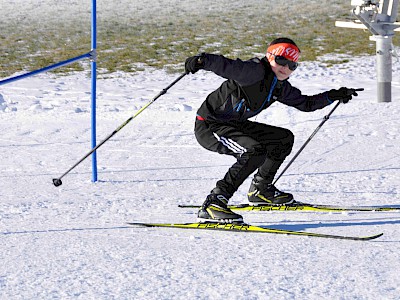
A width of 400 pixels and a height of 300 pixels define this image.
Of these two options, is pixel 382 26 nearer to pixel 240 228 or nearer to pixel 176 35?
pixel 240 228

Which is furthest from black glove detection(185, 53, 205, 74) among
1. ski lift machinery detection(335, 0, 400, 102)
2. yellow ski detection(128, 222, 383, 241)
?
ski lift machinery detection(335, 0, 400, 102)

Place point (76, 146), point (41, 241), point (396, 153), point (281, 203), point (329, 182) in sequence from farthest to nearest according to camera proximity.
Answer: point (76, 146) → point (396, 153) → point (329, 182) → point (281, 203) → point (41, 241)

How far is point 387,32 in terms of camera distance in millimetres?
11586

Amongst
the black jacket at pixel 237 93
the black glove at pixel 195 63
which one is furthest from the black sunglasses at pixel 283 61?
the black glove at pixel 195 63

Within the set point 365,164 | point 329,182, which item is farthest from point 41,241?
point 365,164

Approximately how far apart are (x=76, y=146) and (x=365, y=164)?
11.9ft

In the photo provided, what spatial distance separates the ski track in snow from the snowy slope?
0.04 ft

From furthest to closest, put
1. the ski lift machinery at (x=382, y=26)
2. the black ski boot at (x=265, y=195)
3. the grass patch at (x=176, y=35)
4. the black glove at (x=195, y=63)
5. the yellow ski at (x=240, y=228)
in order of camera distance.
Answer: the grass patch at (x=176, y=35) → the ski lift machinery at (x=382, y=26) → the black ski boot at (x=265, y=195) → the black glove at (x=195, y=63) → the yellow ski at (x=240, y=228)

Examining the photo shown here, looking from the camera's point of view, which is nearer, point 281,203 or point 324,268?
point 324,268

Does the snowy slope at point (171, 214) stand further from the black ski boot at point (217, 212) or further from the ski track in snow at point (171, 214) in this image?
the black ski boot at point (217, 212)

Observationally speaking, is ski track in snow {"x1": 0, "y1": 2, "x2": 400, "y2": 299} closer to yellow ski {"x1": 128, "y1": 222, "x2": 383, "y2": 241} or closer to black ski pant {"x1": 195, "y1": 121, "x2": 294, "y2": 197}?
yellow ski {"x1": 128, "y1": 222, "x2": 383, "y2": 241}

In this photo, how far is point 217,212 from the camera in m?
5.01

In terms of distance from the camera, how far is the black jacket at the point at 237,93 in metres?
4.76

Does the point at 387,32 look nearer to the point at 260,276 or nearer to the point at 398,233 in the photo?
the point at 398,233
